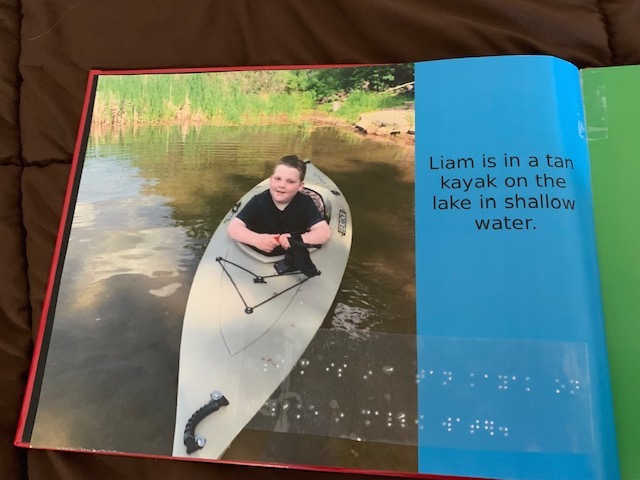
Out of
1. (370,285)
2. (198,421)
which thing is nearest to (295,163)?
(370,285)

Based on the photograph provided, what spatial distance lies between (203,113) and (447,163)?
25cm

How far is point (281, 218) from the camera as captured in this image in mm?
542

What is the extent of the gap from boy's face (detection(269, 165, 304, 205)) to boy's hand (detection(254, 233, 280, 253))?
0.11 ft

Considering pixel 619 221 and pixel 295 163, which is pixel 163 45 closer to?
pixel 295 163

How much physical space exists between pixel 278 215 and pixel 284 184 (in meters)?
0.03

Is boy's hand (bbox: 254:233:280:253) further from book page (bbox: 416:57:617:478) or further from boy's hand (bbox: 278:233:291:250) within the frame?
book page (bbox: 416:57:617:478)

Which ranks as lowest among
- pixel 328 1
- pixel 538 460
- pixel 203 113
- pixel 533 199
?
pixel 538 460

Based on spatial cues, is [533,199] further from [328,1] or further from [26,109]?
[26,109]

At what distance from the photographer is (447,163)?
534mm

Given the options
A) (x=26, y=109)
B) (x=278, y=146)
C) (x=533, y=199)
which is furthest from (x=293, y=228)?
(x=26, y=109)

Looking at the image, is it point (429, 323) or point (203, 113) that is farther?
point (203, 113)

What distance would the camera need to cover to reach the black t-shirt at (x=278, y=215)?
1.76 ft

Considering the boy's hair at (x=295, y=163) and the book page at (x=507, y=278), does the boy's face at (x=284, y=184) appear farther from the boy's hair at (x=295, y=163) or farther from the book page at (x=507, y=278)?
the book page at (x=507, y=278)

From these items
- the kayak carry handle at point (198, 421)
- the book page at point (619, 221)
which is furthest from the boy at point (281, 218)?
the book page at point (619, 221)
